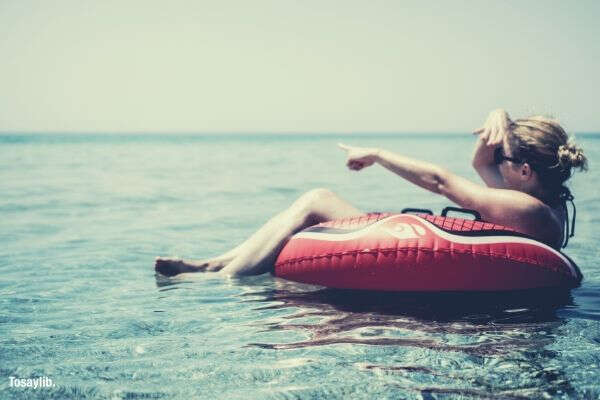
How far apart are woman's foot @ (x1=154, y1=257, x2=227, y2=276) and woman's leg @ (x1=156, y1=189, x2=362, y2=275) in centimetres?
11

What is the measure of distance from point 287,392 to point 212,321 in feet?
3.98

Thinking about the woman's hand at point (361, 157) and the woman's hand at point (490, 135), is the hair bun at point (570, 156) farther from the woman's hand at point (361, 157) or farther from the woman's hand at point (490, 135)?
the woman's hand at point (361, 157)

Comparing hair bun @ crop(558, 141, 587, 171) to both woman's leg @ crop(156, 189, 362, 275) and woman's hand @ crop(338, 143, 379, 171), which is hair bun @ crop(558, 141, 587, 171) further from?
woman's leg @ crop(156, 189, 362, 275)

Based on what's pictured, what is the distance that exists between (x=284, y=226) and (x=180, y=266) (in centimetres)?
96

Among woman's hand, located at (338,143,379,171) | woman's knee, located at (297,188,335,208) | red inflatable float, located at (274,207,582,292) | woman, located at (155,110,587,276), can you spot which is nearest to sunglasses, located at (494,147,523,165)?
woman, located at (155,110,587,276)

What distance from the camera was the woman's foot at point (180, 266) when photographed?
4.81 meters

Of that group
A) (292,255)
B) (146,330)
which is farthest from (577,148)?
(146,330)

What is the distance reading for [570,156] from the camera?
383cm

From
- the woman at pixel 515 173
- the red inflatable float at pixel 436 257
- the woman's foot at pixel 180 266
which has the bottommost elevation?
the woman's foot at pixel 180 266

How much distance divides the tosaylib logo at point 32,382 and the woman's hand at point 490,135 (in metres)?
3.05

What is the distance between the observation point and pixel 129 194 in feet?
39.5

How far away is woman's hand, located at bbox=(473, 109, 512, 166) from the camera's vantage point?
4070 mm

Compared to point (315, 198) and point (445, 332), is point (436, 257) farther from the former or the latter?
point (315, 198)

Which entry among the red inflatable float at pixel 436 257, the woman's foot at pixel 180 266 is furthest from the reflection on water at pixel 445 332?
the woman's foot at pixel 180 266
